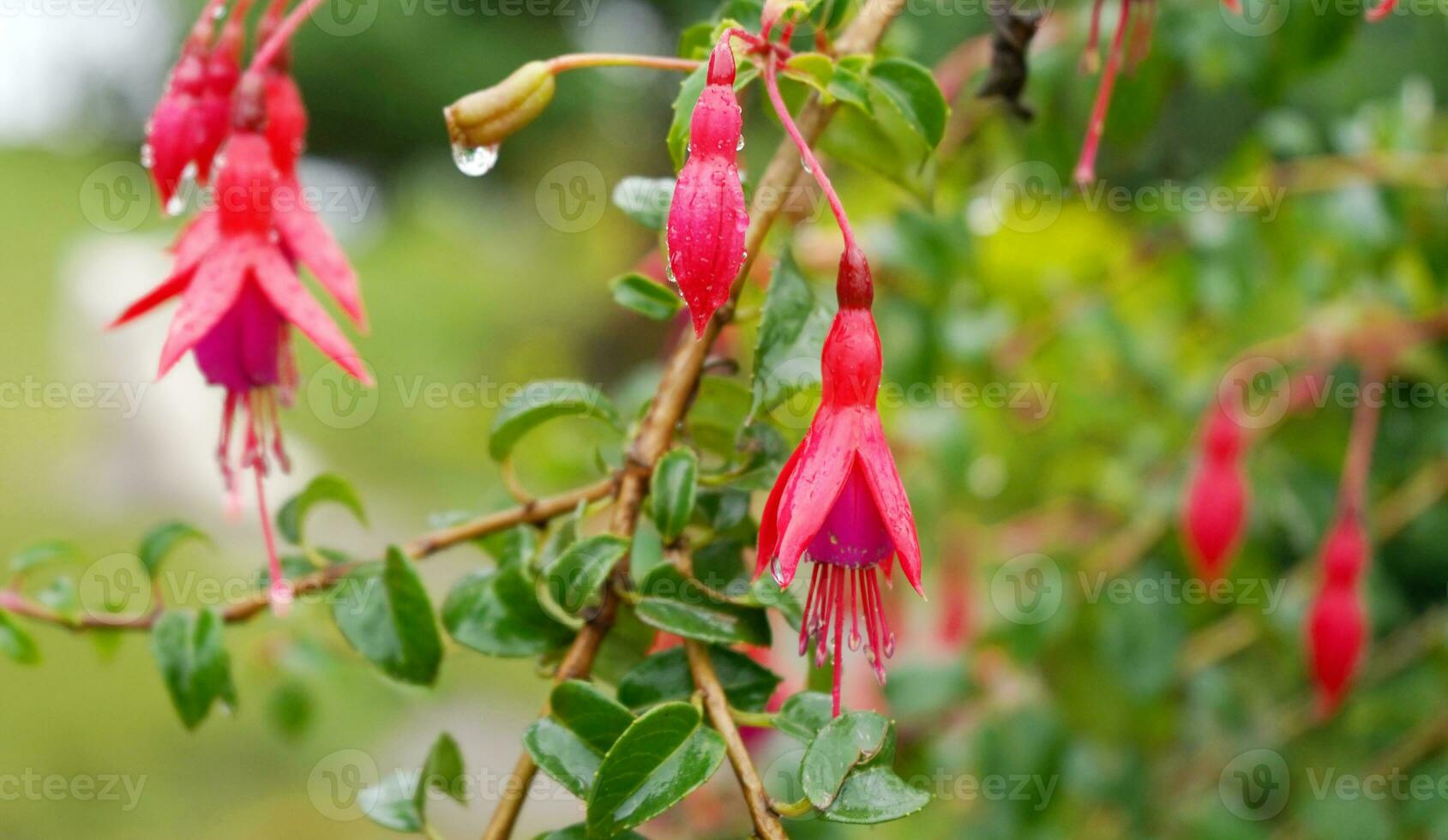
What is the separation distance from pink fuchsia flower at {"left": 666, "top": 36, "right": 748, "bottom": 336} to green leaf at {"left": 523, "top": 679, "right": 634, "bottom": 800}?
0.12 meters

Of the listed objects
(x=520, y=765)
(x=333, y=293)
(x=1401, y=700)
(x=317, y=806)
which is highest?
(x=333, y=293)

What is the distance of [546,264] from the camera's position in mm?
5020

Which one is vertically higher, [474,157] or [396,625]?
[474,157]

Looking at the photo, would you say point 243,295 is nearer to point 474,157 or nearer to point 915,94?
point 474,157

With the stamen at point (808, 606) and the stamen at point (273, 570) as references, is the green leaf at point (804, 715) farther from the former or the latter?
the stamen at point (273, 570)

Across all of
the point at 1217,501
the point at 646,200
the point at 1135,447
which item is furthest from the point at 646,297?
the point at 1135,447

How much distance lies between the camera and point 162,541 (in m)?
0.54

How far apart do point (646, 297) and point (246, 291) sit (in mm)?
143

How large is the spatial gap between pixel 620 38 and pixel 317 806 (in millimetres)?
3829

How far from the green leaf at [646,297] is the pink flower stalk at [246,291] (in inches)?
3.5

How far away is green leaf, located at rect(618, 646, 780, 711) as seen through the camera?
15.7 inches

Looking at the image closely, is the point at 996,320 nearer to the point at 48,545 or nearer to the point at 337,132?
the point at 48,545

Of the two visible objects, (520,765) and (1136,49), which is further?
(1136,49)

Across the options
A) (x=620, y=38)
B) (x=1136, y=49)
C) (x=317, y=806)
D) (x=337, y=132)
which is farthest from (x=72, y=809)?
(x=337, y=132)
